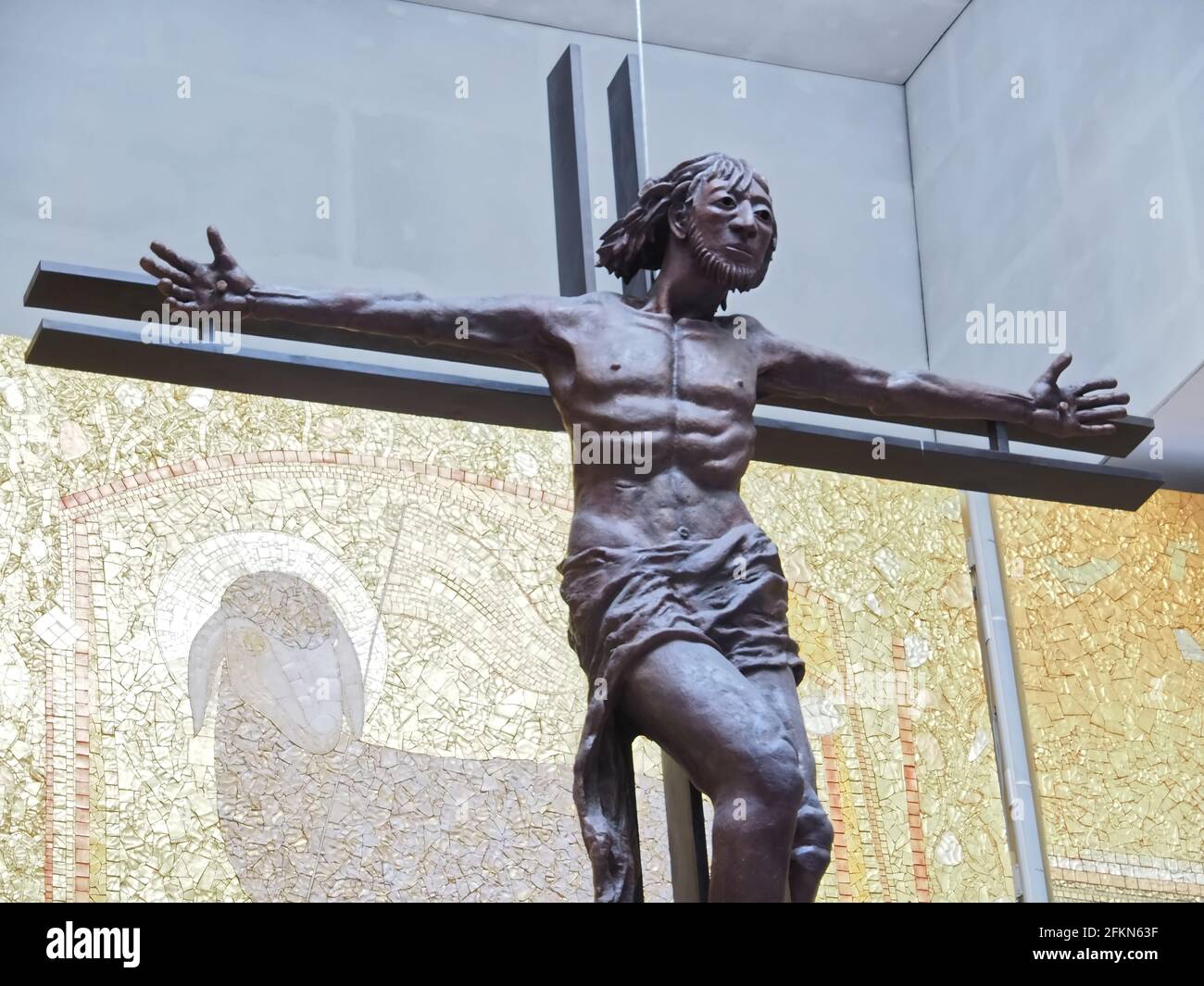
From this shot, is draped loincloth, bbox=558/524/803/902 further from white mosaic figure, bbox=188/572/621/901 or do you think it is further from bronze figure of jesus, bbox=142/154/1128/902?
white mosaic figure, bbox=188/572/621/901

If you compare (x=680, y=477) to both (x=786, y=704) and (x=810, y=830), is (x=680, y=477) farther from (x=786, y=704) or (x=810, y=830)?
(x=810, y=830)

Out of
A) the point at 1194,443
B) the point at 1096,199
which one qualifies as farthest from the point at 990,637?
the point at 1096,199

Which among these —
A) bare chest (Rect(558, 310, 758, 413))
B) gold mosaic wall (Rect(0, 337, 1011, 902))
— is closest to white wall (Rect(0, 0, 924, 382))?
gold mosaic wall (Rect(0, 337, 1011, 902))

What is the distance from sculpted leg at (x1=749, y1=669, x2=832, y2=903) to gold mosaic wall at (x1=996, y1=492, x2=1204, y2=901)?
437 cm

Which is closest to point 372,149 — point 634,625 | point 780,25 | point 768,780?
point 780,25

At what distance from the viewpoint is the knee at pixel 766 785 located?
3.67m

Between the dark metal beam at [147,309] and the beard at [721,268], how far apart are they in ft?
1.43

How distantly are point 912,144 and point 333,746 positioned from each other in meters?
4.17

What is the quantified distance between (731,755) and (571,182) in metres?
1.66

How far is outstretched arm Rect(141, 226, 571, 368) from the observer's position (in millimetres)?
4102

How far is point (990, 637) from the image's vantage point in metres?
8.38

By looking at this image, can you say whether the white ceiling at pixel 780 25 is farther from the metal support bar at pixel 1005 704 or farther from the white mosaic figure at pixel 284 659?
the white mosaic figure at pixel 284 659

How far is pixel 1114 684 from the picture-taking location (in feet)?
27.4

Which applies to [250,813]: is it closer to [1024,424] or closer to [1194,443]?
[1024,424]
